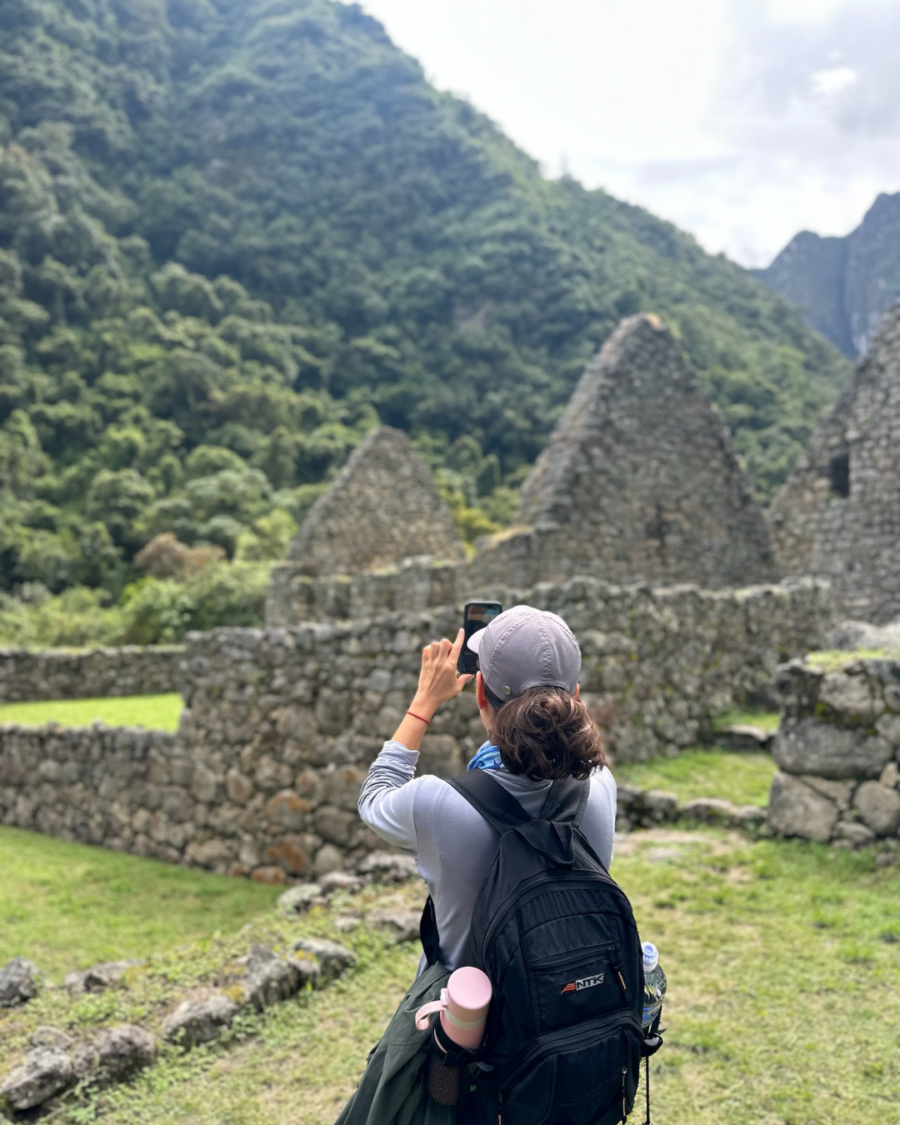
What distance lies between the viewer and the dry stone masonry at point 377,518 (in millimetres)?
12820

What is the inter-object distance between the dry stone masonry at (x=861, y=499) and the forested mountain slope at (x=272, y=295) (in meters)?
12.8

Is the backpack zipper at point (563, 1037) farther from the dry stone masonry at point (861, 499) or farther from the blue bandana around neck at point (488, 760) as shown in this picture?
the dry stone masonry at point (861, 499)

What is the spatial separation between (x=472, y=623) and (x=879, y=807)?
11.1 feet

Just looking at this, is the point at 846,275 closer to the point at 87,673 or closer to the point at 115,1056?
the point at 87,673

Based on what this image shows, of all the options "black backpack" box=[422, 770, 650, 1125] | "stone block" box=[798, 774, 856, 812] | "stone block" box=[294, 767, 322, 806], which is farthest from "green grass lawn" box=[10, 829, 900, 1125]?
"stone block" box=[294, 767, 322, 806]

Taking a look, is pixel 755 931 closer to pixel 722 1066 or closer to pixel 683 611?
pixel 722 1066

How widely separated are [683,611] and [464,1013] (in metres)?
5.51

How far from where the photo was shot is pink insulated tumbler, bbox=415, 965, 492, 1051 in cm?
143

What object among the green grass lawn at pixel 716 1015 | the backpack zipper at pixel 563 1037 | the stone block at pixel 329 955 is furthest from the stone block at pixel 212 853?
the backpack zipper at pixel 563 1037

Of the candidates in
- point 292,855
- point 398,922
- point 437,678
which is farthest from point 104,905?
point 437,678

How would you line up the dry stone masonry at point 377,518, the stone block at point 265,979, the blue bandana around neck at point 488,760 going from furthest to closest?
the dry stone masonry at point 377,518 < the stone block at point 265,979 < the blue bandana around neck at point 488,760

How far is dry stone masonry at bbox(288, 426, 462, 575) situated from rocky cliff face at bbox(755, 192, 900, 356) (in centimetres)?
2714

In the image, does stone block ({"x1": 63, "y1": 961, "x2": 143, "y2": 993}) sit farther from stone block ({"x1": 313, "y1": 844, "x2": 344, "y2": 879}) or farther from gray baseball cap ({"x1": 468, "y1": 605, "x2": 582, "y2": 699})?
gray baseball cap ({"x1": 468, "y1": 605, "x2": 582, "y2": 699})

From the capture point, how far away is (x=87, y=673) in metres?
13.8
